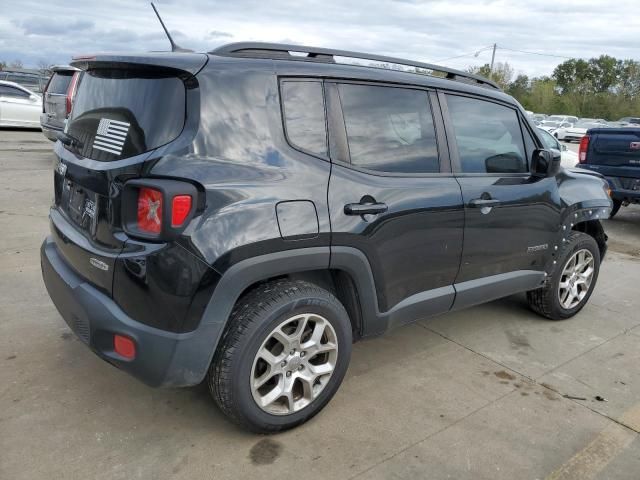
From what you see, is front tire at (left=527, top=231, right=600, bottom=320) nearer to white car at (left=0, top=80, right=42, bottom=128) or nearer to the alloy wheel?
the alloy wheel

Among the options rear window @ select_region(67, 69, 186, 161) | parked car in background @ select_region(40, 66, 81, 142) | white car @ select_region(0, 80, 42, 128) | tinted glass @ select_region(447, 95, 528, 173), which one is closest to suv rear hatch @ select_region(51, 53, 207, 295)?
rear window @ select_region(67, 69, 186, 161)

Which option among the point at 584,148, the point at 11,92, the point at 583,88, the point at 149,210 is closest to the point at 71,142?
the point at 149,210

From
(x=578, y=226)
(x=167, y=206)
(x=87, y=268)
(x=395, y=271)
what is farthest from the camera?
(x=578, y=226)

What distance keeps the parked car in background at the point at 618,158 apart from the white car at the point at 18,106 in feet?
47.3

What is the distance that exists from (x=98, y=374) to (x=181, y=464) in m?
0.98

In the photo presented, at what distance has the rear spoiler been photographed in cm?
244

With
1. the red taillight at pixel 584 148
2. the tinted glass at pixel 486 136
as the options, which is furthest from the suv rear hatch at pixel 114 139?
the red taillight at pixel 584 148

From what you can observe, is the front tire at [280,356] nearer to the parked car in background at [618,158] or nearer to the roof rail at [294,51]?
the roof rail at [294,51]

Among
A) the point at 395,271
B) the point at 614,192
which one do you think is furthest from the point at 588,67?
the point at 395,271

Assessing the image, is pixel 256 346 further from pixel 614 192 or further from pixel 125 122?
pixel 614 192

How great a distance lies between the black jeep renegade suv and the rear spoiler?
0.4 inches

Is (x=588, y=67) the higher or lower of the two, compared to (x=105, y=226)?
higher

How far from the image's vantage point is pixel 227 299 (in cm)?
243

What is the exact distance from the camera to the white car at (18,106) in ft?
50.0
